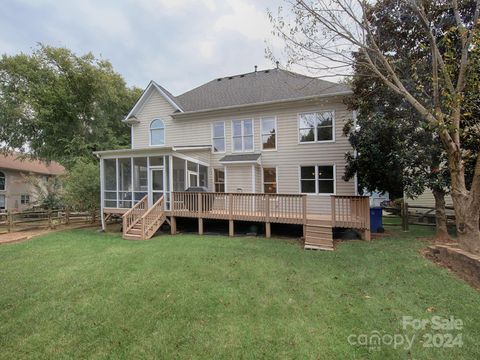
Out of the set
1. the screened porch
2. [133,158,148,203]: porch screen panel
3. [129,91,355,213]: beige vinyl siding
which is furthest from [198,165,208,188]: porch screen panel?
[133,158,148,203]: porch screen panel

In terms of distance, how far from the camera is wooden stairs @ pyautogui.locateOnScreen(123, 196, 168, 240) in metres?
9.20

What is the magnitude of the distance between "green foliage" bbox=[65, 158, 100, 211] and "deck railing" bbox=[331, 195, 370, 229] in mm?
11722

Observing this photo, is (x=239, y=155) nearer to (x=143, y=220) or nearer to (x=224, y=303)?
(x=143, y=220)

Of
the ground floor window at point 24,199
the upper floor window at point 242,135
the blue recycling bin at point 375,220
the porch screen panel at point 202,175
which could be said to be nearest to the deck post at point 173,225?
the porch screen panel at point 202,175

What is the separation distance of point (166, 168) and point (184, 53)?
9902 millimetres

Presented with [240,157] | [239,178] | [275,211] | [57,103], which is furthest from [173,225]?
[57,103]

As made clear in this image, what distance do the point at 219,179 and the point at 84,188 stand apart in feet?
23.0

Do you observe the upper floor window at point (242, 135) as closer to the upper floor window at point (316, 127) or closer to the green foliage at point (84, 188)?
the upper floor window at point (316, 127)

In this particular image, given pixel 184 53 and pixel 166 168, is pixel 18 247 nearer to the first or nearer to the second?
pixel 166 168

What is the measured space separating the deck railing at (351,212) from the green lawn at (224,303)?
128 centimetres

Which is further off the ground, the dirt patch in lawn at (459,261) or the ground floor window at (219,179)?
the ground floor window at (219,179)

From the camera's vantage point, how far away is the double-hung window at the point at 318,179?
11266mm

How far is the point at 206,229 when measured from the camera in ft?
35.9

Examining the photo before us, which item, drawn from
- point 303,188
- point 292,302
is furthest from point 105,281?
point 303,188
